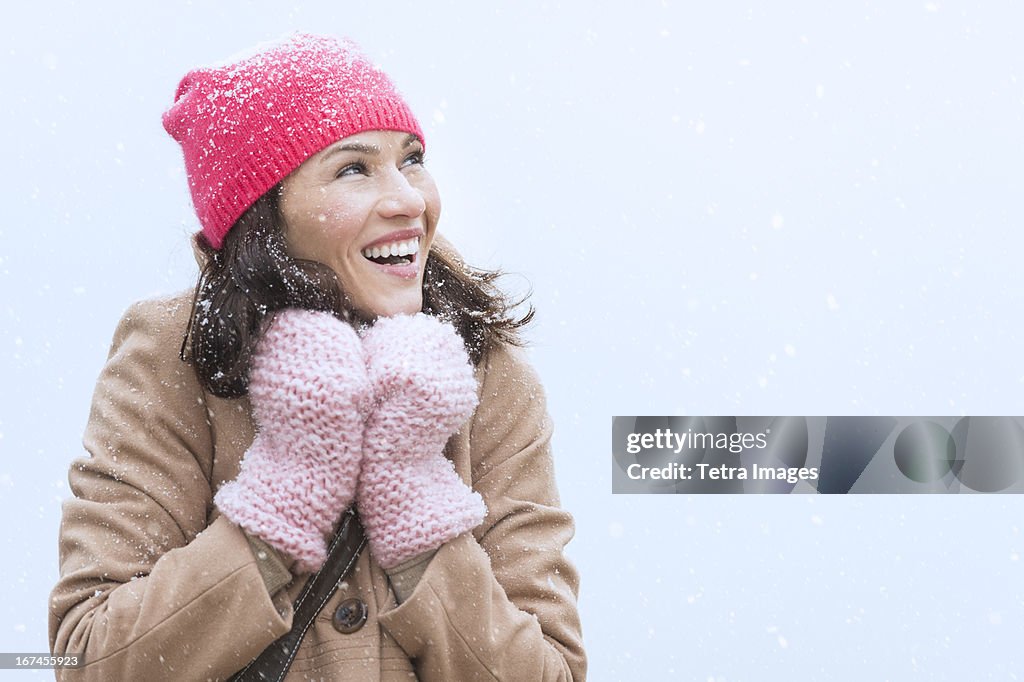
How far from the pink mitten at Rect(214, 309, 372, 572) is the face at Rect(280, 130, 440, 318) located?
5.3 inches

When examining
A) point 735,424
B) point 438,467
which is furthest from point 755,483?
point 438,467

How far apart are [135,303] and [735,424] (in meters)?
1.83

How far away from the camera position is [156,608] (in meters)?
1.93

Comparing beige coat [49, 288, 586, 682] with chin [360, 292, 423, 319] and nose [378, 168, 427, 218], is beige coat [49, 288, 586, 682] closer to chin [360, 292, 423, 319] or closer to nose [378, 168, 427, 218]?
chin [360, 292, 423, 319]

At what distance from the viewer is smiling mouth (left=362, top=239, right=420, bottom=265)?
82.3 inches

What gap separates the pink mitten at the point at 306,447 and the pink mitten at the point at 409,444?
3cm

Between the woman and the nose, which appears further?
the nose

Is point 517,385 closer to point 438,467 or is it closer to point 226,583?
point 438,467

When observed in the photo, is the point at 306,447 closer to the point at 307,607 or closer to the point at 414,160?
the point at 307,607

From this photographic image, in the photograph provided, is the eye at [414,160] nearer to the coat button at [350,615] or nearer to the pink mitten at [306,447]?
the pink mitten at [306,447]

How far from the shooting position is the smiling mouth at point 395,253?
2.09m

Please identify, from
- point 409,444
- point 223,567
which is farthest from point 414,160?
point 223,567

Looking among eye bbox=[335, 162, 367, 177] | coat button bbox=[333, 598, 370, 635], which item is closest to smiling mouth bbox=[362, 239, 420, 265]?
eye bbox=[335, 162, 367, 177]

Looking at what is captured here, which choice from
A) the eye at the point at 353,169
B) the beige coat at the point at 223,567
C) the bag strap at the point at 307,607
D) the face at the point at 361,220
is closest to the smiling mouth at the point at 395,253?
the face at the point at 361,220
